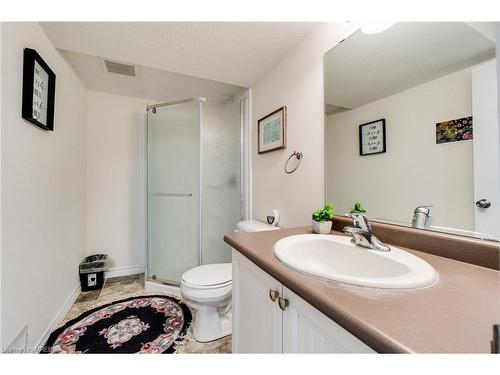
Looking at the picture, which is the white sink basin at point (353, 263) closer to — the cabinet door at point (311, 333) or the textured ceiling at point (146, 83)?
the cabinet door at point (311, 333)

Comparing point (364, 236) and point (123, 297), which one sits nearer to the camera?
point (364, 236)

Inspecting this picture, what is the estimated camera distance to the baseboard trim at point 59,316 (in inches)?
51.2

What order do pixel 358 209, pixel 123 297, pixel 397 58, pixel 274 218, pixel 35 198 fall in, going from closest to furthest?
pixel 397 58, pixel 358 209, pixel 35 198, pixel 274 218, pixel 123 297

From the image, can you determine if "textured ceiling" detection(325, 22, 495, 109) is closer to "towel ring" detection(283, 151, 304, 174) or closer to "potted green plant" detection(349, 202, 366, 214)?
"towel ring" detection(283, 151, 304, 174)

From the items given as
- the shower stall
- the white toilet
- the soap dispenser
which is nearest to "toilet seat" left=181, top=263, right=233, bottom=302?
the white toilet

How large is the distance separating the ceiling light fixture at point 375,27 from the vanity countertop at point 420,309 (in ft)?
3.39

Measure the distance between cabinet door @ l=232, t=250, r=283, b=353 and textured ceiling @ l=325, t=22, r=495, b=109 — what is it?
99cm

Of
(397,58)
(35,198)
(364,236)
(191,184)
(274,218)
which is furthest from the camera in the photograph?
(191,184)

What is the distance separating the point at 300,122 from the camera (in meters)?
1.39

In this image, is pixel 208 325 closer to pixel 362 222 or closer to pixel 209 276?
pixel 209 276

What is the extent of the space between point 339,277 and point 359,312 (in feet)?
0.41

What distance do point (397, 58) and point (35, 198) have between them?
211 centimetres

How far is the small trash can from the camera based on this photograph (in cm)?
201

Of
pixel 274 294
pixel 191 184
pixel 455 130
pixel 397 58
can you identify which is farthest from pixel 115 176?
pixel 455 130
